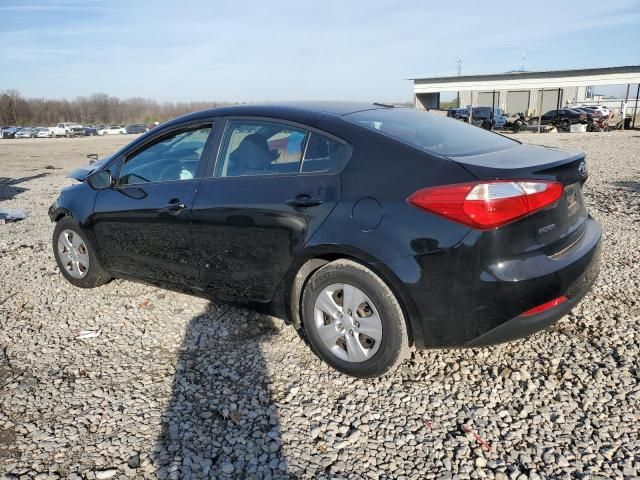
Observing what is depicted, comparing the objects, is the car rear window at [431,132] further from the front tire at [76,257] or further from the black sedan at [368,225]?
the front tire at [76,257]

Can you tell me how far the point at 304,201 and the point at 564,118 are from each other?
115 feet

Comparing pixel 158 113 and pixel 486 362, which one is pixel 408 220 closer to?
pixel 486 362

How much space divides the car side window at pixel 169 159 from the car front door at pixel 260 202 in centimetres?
28

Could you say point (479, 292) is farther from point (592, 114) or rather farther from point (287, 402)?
point (592, 114)

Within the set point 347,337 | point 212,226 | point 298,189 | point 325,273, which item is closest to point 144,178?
→ point 212,226

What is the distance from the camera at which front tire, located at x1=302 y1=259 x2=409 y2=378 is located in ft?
9.30

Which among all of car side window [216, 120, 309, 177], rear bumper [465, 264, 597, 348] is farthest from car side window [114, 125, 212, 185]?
rear bumper [465, 264, 597, 348]

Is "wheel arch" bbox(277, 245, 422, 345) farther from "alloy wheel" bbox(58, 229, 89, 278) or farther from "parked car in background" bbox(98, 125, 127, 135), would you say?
"parked car in background" bbox(98, 125, 127, 135)

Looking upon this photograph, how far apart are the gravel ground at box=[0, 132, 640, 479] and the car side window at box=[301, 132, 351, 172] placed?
129 cm

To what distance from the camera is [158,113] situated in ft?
396

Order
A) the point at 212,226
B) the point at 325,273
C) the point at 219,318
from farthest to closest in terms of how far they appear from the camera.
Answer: the point at 219,318 < the point at 212,226 < the point at 325,273

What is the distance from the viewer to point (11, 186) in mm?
12648

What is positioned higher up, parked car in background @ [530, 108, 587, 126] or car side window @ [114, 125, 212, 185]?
car side window @ [114, 125, 212, 185]

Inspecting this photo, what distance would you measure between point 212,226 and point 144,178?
3.33ft
